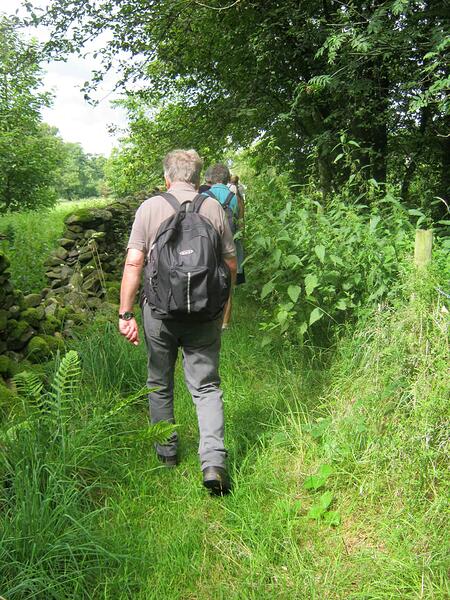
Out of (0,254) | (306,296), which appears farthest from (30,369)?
(306,296)

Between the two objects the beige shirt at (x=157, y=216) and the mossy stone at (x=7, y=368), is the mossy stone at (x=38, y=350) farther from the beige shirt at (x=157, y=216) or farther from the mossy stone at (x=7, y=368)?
the beige shirt at (x=157, y=216)

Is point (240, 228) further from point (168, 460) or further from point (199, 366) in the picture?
point (168, 460)

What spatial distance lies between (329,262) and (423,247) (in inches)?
34.1

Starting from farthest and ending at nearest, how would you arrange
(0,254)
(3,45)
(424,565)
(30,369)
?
(3,45), (0,254), (30,369), (424,565)

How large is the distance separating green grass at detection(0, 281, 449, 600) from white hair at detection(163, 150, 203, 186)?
1.38 meters

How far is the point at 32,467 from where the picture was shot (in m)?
2.46

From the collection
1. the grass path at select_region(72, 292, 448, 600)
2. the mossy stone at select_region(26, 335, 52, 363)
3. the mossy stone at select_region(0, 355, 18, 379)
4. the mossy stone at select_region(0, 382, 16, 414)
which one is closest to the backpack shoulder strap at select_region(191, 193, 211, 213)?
the grass path at select_region(72, 292, 448, 600)

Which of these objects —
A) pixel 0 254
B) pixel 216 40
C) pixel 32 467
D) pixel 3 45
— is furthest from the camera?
pixel 3 45

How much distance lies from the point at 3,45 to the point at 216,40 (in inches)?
328

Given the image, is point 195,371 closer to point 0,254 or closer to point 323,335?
point 323,335

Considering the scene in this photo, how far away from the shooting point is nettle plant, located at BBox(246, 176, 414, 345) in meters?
3.64

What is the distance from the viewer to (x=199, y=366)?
9.67ft

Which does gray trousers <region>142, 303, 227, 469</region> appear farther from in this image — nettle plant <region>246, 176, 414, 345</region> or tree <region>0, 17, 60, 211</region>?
tree <region>0, 17, 60, 211</region>

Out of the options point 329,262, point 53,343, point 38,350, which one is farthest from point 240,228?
point 38,350
